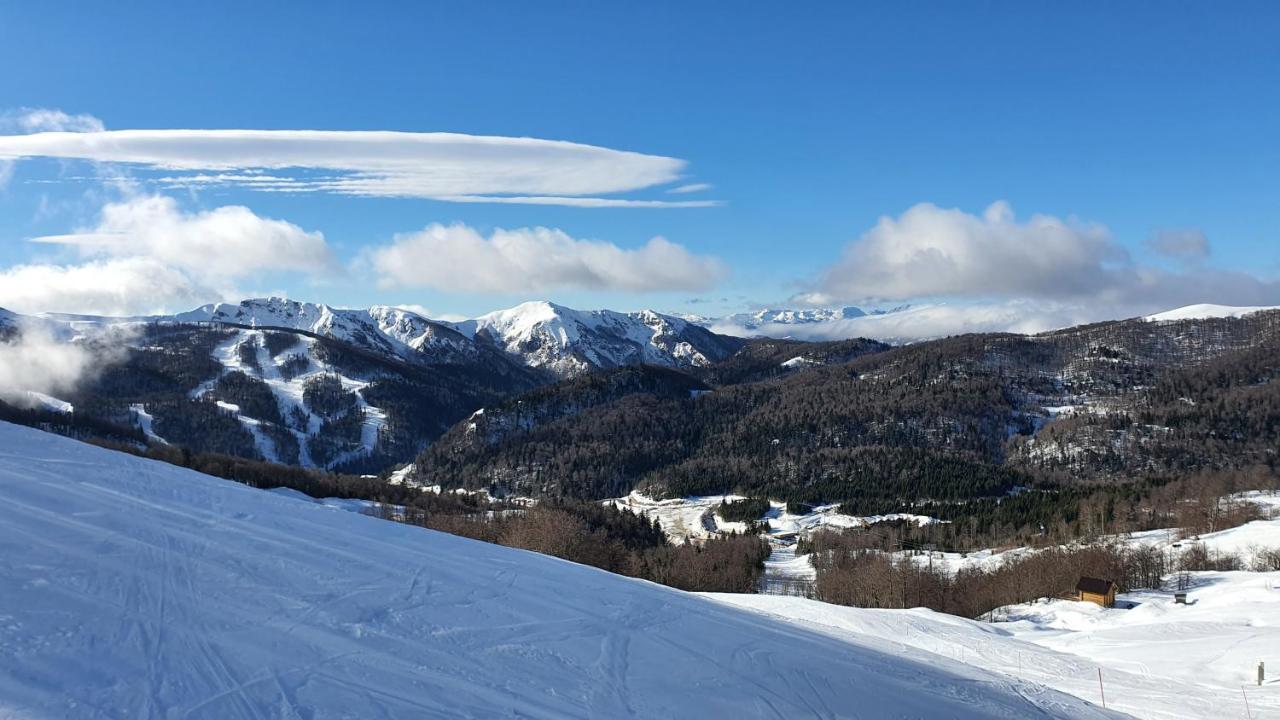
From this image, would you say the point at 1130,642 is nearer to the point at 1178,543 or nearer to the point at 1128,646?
the point at 1128,646

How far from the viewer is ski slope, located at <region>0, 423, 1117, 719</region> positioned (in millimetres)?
15867

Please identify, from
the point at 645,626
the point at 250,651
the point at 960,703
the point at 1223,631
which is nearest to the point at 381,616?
the point at 250,651

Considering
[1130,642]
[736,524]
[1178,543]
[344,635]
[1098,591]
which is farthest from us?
[736,524]

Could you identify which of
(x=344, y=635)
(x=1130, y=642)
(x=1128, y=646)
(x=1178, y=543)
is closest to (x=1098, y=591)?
(x=1130, y=642)

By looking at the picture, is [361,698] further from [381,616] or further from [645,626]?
[645,626]

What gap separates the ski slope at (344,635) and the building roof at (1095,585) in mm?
44576

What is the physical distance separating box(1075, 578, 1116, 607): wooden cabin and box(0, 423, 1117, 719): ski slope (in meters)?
44.3

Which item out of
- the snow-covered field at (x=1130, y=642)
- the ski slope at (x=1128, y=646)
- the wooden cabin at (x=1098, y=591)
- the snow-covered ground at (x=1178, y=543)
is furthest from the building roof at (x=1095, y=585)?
the snow-covered ground at (x=1178, y=543)

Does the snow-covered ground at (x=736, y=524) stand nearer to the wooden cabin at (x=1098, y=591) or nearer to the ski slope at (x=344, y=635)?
the wooden cabin at (x=1098, y=591)

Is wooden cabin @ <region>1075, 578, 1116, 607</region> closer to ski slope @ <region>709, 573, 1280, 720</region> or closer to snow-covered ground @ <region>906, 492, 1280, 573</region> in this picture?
ski slope @ <region>709, 573, 1280, 720</region>

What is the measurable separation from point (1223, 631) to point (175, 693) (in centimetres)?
5794

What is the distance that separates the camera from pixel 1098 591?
64.9 meters

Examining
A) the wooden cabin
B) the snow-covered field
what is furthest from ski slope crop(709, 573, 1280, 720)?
the wooden cabin

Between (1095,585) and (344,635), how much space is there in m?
69.4
